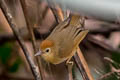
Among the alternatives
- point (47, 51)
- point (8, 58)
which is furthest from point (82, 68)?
point (8, 58)

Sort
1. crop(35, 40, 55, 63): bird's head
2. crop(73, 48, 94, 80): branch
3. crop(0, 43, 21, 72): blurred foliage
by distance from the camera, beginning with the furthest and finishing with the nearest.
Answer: crop(0, 43, 21, 72): blurred foliage, crop(35, 40, 55, 63): bird's head, crop(73, 48, 94, 80): branch

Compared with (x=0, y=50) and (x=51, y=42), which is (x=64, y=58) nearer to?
(x=51, y=42)

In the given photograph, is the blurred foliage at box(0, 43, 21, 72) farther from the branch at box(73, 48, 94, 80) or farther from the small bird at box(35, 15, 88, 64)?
the branch at box(73, 48, 94, 80)

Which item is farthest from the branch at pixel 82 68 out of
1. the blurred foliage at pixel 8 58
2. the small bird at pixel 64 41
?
the blurred foliage at pixel 8 58

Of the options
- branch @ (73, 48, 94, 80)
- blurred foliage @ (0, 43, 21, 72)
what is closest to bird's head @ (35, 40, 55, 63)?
branch @ (73, 48, 94, 80)

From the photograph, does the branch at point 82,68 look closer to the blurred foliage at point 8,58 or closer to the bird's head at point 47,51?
the bird's head at point 47,51

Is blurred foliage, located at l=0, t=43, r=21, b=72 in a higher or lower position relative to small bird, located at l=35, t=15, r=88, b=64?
lower

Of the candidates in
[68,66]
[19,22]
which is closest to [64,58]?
[68,66]
